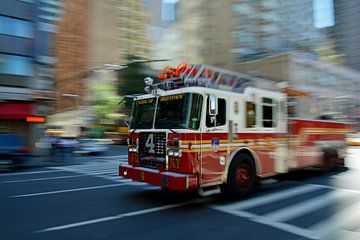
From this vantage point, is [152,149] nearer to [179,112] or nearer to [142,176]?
[142,176]

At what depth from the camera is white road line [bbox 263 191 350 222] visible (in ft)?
21.1

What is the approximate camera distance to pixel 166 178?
269 inches

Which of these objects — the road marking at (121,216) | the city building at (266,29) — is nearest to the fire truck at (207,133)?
the road marking at (121,216)

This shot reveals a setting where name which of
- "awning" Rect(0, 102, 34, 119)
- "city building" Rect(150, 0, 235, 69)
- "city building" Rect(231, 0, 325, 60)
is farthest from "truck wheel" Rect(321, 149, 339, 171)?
"city building" Rect(231, 0, 325, 60)

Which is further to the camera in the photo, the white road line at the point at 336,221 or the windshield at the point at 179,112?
the windshield at the point at 179,112

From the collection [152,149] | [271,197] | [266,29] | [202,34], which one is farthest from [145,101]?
[202,34]

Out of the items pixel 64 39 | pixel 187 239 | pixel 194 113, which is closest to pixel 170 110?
pixel 194 113

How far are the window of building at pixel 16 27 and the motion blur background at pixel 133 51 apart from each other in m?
0.07

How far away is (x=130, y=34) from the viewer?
104438 mm

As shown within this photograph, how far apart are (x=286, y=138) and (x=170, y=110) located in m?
3.67

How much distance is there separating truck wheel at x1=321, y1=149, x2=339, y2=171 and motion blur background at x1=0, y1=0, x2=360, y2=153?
1.35 meters

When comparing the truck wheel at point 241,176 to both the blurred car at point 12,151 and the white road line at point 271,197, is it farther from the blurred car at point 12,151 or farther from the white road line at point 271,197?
the blurred car at point 12,151

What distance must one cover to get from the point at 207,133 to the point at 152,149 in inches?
54.4

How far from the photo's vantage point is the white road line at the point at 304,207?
6.44 metres
